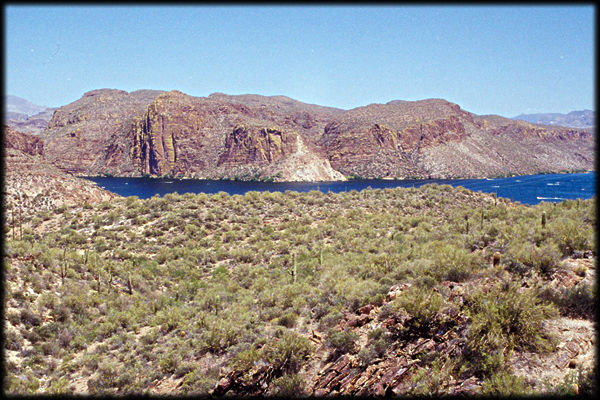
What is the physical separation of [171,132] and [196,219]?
16740cm

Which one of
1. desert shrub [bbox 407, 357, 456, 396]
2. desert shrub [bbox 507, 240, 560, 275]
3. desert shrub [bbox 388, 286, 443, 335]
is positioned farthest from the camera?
desert shrub [bbox 507, 240, 560, 275]

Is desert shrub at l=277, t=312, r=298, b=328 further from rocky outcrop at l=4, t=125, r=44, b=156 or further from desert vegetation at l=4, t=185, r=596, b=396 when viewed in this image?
rocky outcrop at l=4, t=125, r=44, b=156

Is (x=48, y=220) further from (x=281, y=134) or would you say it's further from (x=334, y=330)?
(x=281, y=134)

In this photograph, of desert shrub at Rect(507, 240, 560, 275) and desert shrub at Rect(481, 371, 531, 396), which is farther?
desert shrub at Rect(507, 240, 560, 275)

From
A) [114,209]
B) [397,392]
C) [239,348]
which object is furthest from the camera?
[114,209]

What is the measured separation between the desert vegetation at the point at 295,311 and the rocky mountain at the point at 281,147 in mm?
121411

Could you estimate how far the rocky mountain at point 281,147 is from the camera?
149250mm

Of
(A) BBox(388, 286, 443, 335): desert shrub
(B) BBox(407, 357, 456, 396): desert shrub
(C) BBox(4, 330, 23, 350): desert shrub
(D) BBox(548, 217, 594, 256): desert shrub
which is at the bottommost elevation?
(C) BBox(4, 330, 23, 350): desert shrub

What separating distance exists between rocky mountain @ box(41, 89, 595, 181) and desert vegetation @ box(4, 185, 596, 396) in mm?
121411

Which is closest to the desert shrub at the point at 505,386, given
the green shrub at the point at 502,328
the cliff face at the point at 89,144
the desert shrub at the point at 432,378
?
the green shrub at the point at 502,328

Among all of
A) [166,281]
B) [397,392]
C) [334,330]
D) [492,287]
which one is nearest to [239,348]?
[334,330]

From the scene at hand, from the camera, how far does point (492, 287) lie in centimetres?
702

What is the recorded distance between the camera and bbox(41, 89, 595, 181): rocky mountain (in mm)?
149250

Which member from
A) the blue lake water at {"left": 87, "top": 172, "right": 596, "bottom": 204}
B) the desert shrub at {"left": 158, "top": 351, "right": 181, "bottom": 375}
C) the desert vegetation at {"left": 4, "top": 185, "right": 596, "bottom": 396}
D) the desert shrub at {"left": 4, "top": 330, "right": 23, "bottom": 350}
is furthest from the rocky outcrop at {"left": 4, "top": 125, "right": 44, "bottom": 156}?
the desert shrub at {"left": 158, "top": 351, "right": 181, "bottom": 375}
